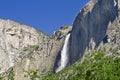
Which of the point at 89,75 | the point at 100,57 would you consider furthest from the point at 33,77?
the point at 100,57

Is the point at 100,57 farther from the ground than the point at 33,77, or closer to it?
farther from the ground

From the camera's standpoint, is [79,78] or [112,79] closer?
[112,79]

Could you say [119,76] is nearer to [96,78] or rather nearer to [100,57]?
[96,78]

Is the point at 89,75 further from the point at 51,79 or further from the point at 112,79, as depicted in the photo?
the point at 51,79

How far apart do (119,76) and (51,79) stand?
1912 centimetres

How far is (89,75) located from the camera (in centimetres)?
11019

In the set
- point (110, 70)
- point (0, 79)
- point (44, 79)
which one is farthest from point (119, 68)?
point (0, 79)

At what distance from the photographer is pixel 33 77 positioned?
10525cm

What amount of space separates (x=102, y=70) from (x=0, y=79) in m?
28.5

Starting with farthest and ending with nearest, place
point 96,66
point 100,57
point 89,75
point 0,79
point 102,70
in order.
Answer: point 100,57, point 96,66, point 102,70, point 89,75, point 0,79

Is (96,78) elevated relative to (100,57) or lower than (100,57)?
lower


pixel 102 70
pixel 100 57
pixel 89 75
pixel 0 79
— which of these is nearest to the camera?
pixel 0 79

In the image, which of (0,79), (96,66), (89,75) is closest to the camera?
(0,79)

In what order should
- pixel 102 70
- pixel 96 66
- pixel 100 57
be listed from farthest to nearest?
pixel 100 57
pixel 96 66
pixel 102 70
